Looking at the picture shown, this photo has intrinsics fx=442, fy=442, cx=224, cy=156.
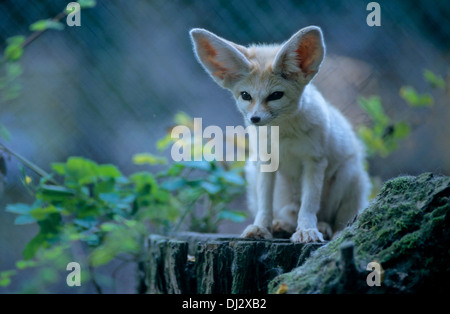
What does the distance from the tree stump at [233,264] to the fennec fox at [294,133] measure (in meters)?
0.13

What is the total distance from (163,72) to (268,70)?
5.77ft

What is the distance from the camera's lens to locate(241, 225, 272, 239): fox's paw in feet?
6.48

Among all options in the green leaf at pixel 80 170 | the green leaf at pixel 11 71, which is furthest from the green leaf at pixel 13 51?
the green leaf at pixel 80 170

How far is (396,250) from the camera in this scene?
4.12 ft

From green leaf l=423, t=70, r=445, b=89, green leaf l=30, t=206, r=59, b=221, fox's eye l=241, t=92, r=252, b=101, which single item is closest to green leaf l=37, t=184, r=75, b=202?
green leaf l=30, t=206, r=59, b=221

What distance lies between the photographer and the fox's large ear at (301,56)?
182cm

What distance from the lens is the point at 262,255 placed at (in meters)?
1.75

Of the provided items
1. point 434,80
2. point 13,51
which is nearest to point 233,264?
point 13,51

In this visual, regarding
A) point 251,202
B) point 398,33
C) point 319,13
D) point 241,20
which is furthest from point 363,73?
point 251,202

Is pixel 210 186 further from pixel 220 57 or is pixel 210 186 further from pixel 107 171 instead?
pixel 220 57
